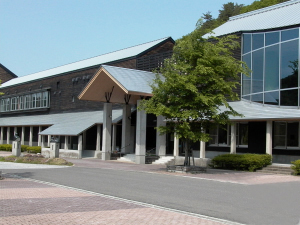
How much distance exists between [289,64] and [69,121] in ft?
80.0

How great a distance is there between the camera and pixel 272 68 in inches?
975

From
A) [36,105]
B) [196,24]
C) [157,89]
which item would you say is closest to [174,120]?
[157,89]

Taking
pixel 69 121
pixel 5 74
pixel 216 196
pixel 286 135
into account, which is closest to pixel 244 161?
pixel 286 135

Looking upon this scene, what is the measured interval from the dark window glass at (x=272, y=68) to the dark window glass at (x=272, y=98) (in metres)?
0.31

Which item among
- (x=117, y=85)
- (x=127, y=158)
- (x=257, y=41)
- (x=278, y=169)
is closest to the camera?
(x=278, y=169)

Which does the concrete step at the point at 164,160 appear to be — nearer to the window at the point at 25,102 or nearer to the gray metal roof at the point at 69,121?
the gray metal roof at the point at 69,121

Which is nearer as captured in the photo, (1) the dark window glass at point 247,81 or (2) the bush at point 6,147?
(1) the dark window glass at point 247,81

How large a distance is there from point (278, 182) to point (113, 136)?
1981 centimetres

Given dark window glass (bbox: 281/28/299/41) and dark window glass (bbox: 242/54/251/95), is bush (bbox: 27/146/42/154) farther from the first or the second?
→ dark window glass (bbox: 281/28/299/41)

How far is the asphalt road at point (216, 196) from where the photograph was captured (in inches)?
394

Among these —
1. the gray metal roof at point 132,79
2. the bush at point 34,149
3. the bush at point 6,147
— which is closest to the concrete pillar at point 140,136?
the gray metal roof at point 132,79

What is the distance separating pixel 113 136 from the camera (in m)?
35.3

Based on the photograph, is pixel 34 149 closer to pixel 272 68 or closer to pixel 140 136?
pixel 140 136

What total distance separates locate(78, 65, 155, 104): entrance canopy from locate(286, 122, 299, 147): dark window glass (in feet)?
30.1
